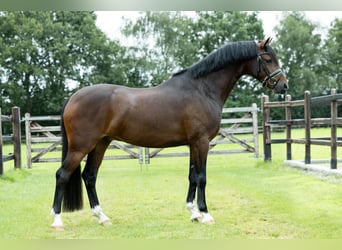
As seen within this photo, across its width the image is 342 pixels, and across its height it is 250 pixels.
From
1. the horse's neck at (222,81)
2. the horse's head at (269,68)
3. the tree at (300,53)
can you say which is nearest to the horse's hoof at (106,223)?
the horse's neck at (222,81)

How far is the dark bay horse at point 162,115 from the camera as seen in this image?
294cm

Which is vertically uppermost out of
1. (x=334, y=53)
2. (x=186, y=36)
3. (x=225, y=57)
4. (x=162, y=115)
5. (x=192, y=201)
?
(x=186, y=36)

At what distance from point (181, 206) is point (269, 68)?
1471 mm

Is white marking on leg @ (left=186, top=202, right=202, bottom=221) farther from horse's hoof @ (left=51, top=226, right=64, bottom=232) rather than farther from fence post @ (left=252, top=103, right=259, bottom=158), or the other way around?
fence post @ (left=252, top=103, right=259, bottom=158)

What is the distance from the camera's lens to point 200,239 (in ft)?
8.68

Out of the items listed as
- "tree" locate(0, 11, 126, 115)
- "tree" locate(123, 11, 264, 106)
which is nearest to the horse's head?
"tree" locate(0, 11, 126, 115)

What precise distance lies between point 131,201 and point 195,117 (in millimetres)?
1282

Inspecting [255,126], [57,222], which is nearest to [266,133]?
[255,126]

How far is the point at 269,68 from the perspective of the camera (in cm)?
316

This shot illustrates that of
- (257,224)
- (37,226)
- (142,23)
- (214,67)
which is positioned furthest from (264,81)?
(142,23)

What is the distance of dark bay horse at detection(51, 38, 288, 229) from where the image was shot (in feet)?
9.64

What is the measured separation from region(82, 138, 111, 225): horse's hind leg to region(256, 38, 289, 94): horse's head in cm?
140

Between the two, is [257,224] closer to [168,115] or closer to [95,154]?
[168,115]

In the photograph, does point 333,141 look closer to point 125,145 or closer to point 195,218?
point 195,218
